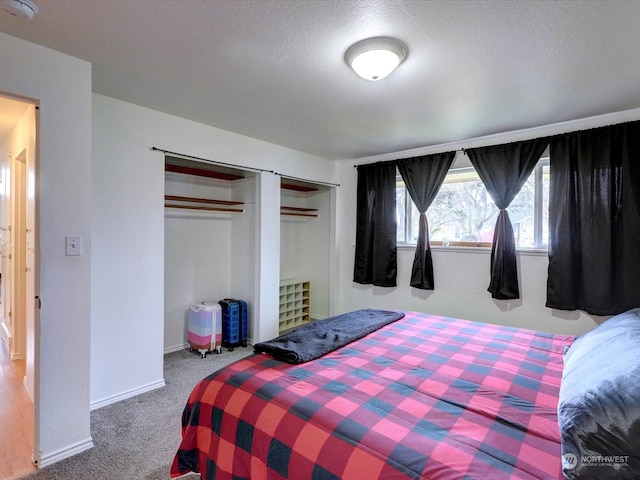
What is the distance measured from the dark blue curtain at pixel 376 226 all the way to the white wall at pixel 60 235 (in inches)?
118

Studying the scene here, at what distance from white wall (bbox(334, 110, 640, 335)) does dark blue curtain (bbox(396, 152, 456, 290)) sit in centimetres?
10

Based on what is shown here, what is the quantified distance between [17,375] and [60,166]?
2.32 m

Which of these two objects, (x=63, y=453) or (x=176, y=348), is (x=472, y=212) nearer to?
(x=176, y=348)

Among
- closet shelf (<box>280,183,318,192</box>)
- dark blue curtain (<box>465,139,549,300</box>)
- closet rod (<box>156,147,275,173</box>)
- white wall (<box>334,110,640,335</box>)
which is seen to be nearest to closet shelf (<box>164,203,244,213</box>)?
closet rod (<box>156,147,275,173</box>)

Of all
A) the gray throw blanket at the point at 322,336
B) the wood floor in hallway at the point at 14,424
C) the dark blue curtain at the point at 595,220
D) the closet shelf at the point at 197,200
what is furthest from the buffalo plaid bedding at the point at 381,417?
the closet shelf at the point at 197,200

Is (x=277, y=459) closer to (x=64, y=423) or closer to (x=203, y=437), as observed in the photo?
(x=203, y=437)

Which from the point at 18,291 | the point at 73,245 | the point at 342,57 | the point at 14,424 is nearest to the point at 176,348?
the point at 14,424

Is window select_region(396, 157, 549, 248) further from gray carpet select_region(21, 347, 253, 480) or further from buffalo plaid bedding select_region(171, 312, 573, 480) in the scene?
gray carpet select_region(21, 347, 253, 480)

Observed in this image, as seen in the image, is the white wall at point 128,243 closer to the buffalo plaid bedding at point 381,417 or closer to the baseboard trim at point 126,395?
the baseboard trim at point 126,395

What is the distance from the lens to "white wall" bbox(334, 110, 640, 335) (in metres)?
3.03

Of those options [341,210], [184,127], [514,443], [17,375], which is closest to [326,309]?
[341,210]

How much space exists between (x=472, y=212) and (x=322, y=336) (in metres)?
2.43

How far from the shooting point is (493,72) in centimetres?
210

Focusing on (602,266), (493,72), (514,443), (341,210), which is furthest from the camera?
(341,210)
